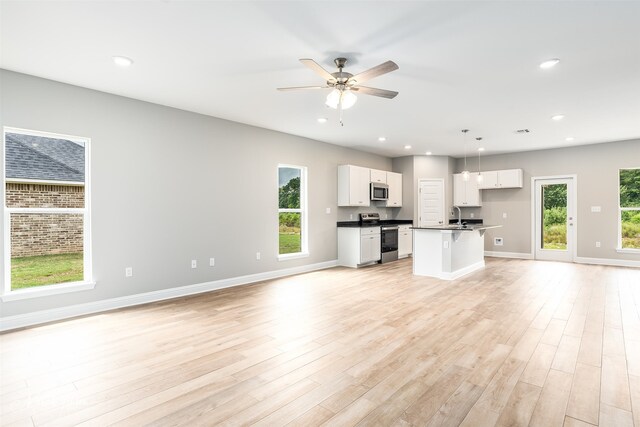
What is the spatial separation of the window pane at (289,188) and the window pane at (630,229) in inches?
271

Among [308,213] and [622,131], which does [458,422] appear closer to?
[308,213]

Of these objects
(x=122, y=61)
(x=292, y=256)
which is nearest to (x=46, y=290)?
(x=122, y=61)

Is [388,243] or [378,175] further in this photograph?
[378,175]

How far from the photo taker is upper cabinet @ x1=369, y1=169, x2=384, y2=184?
786 centimetres

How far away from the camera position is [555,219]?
7.94 m

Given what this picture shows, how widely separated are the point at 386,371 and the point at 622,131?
6810 millimetres

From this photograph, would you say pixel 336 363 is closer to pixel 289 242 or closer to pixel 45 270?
pixel 45 270

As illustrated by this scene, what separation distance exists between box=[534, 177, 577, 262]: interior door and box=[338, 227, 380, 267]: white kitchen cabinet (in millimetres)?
4116

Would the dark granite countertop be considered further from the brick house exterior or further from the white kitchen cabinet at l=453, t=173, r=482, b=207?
the brick house exterior

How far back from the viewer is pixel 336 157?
7359mm

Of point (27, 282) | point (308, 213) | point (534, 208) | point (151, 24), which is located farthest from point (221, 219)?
point (534, 208)

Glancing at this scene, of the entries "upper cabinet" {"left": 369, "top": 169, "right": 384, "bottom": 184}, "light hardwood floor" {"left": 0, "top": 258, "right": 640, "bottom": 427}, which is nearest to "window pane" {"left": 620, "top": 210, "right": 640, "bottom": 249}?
"light hardwood floor" {"left": 0, "top": 258, "right": 640, "bottom": 427}

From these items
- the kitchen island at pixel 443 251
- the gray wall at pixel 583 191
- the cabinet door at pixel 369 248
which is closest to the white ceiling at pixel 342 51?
the kitchen island at pixel 443 251

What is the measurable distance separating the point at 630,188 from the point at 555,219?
1463 millimetres
